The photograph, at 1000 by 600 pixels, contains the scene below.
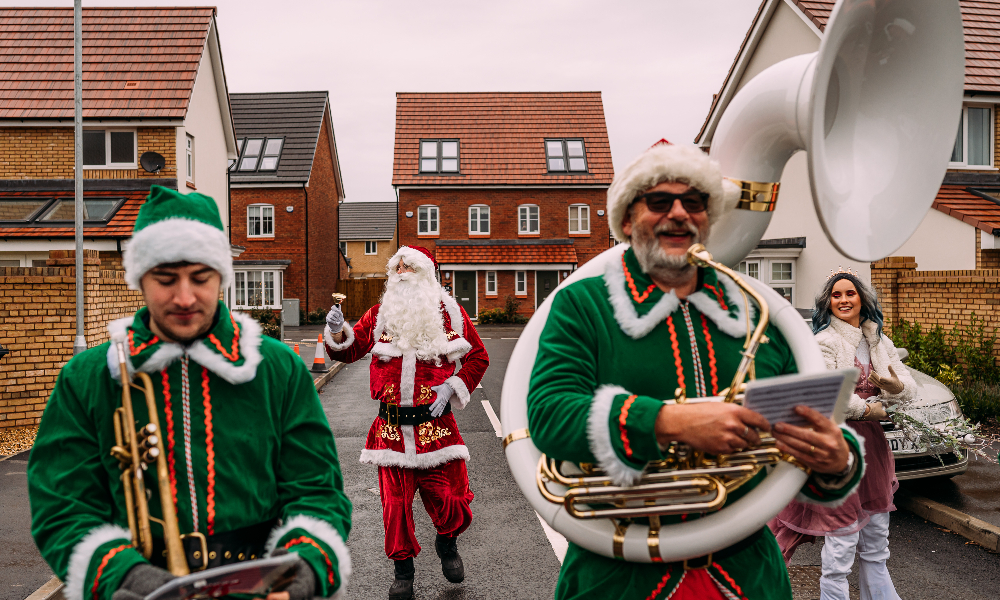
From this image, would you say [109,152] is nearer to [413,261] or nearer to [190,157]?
[190,157]

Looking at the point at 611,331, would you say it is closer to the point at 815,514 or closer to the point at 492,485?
the point at 815,514

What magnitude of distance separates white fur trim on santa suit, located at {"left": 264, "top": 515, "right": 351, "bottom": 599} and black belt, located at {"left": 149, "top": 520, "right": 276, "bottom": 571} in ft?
0.14

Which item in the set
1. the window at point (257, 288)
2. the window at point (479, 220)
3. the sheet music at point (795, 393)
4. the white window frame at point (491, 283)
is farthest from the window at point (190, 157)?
the sheet music at point (795, 393)

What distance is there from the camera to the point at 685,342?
2100 mm

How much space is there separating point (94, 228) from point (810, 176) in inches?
690

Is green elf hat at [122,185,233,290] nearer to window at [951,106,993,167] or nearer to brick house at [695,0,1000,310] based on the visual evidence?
brick house at [695,0,1000,310]

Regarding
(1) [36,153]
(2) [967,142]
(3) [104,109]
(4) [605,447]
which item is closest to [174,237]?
(4) [605,447]

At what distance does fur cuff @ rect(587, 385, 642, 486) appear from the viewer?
1.82 meters

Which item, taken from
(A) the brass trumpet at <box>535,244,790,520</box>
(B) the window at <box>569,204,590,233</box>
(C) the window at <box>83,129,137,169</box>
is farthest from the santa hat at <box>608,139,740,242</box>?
(B) the window at <box>569,204,590,233</box>

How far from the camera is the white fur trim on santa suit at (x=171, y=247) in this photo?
1932 mm

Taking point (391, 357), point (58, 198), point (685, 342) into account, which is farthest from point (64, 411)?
point (58, 198)

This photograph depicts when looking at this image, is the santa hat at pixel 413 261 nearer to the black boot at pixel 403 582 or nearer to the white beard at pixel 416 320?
the white beard at pixel 416 320

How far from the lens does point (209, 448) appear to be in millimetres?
1986

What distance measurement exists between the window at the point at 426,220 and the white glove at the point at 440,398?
29.3 meters
